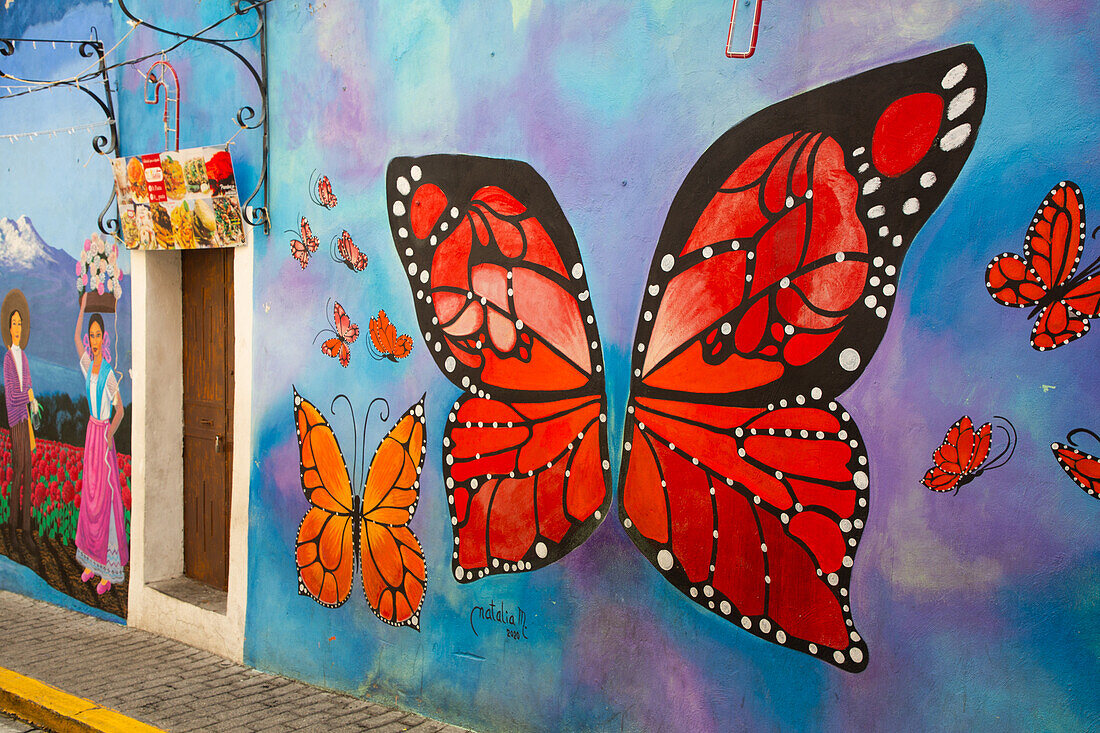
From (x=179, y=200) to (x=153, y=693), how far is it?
2.84 meters

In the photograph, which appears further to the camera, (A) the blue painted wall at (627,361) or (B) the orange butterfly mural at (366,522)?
(B) the orange butterfly mural at (366,522)

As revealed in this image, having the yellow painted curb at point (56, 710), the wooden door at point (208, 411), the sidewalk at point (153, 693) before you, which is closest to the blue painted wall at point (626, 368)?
the sidewalk at point (153, 693)

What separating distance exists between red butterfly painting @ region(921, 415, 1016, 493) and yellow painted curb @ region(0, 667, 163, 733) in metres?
3.75

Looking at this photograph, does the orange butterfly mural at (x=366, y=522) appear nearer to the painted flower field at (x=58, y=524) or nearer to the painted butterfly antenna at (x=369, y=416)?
the painted butterfly antenna at (x=369, y=416)

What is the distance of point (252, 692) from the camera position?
4.92m

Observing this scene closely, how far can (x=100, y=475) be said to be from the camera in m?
6.34

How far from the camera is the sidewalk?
4500 millimetres

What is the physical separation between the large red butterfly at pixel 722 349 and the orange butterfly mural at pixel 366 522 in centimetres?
30

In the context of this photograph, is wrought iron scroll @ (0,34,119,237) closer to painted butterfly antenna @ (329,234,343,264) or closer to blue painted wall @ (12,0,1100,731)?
blue painted wall @ (12,0,1100,731)

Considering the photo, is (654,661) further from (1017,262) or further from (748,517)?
(1017,262)

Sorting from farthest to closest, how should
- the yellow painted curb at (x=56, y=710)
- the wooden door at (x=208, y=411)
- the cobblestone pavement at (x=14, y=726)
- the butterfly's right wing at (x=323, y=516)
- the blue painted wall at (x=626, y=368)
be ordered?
the wooden door at (x=208, y=411) → the butterfly's right wing at (x=323, y=516) → the cobblestone pavement at (x=14, y=726) → the yellow painted curb at (x=56, y=710) → the blue painted wall at (x=626, y=368)

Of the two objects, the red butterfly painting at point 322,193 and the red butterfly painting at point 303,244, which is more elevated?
the red butterfly painting at point 322,193

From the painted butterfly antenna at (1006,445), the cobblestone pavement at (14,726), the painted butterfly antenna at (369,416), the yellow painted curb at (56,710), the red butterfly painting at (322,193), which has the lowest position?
the cobblestone pavement at (14,726)

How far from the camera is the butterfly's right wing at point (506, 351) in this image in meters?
3.92
